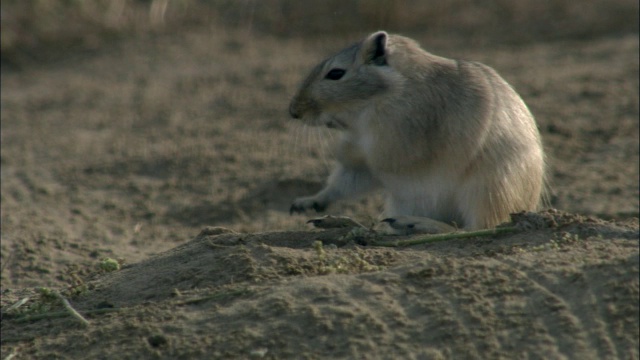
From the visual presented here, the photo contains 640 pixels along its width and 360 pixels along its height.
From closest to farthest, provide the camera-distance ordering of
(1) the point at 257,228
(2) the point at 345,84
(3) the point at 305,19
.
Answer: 1. (2) the point at 345,84
2. (1) the point at 257,228
3. (3) the point at 305,19

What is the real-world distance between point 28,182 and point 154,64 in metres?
3.26

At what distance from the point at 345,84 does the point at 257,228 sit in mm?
1776

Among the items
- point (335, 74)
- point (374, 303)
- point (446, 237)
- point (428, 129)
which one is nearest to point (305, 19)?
point (335, 74)

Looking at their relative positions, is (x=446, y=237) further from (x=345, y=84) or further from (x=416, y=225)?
(x=345, y=84)

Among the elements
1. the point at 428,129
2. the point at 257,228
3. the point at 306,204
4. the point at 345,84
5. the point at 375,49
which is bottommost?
the point at 257,228

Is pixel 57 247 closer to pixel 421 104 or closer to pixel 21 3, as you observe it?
pixel 421 104

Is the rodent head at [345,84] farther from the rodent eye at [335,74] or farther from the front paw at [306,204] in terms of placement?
A: the front paw at [306,204]

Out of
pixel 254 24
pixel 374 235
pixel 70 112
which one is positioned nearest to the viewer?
pixel 374 235

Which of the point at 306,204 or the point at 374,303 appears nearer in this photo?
the point at 374,303

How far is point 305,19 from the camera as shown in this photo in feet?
38.6

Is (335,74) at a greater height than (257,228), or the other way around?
(335,74)

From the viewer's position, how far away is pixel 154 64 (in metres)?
10.7

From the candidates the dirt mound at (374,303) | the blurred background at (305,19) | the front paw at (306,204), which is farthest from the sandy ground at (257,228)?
the front paw at (306,204)

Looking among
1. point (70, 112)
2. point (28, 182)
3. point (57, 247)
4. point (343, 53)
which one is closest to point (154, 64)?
point (70, 112)
